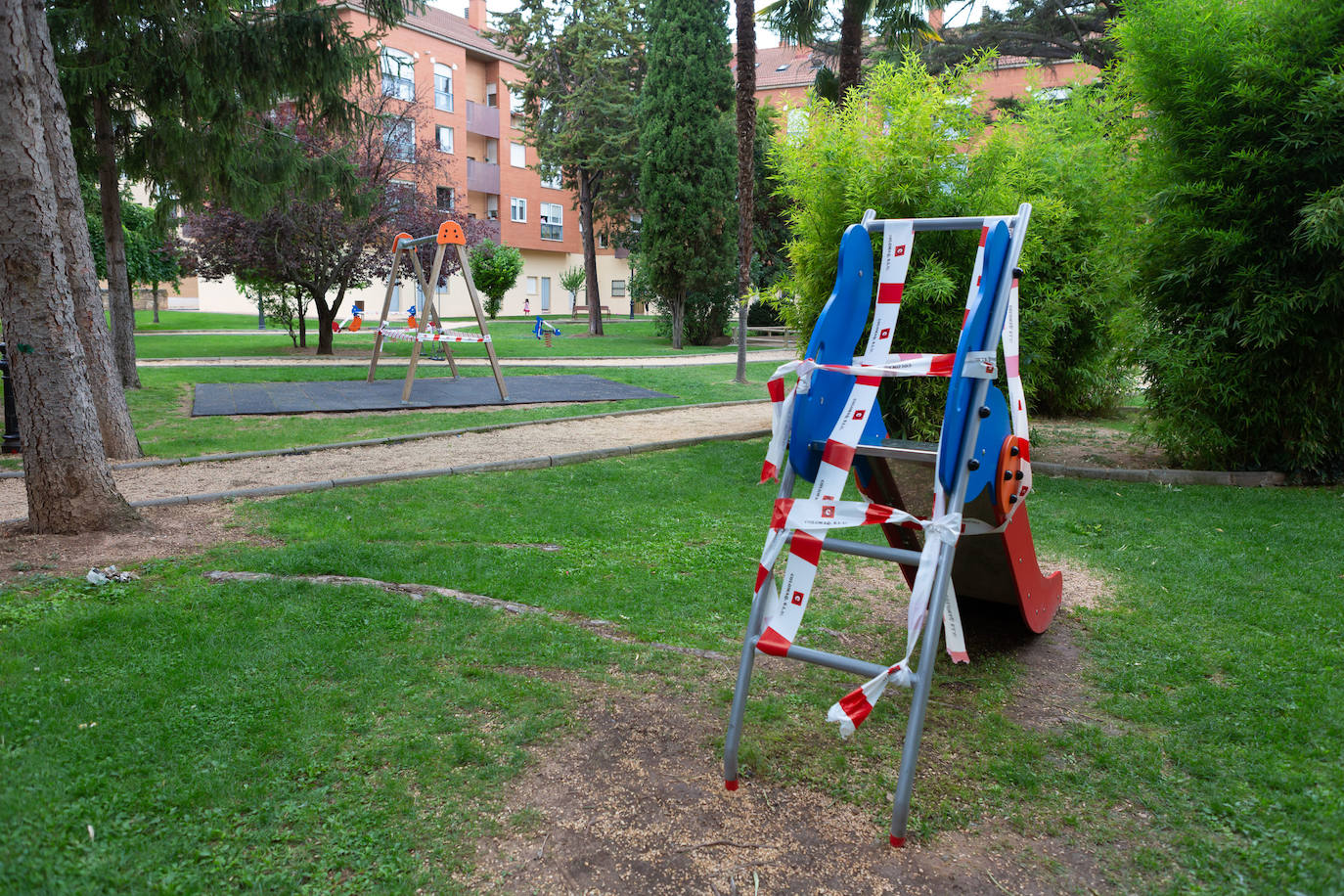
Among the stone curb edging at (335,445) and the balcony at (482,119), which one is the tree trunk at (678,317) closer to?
the stone curb edging at (335,445)

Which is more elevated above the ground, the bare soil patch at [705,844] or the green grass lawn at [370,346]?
the green grass lawn at [370,346]

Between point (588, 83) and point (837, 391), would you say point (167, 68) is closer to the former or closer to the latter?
point (837, 391)

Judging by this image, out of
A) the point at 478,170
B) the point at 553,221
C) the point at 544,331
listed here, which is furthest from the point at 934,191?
the point at 553,221

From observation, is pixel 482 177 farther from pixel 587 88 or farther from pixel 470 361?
pixel 470 361

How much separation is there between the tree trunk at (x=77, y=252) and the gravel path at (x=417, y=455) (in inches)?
19.2

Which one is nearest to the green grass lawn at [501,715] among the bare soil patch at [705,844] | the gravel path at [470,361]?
the bare soil patch at [705,844]

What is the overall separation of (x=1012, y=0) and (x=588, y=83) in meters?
11.9

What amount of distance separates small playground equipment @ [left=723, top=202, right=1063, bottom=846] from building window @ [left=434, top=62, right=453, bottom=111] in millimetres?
38195

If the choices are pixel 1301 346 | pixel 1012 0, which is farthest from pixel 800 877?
pixel 1012 0

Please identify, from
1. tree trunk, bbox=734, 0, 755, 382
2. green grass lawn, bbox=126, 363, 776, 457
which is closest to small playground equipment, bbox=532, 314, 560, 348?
green grass lawn, bbox=126, 363, 776, 457

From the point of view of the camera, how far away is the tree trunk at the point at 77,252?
215 inches

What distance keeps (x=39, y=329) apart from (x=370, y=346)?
1682 centimetres

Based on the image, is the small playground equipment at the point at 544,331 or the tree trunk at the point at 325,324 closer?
the tree trunk at the point at 325,324

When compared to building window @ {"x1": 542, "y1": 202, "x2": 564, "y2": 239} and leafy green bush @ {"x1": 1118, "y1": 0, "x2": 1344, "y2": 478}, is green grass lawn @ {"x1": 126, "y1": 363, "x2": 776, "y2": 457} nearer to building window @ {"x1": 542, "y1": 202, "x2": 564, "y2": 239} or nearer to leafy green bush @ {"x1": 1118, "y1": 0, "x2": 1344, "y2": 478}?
leafy green bush @ {"x1": 1118, "y1": 0, "x2": 1344, "y2": 478}
